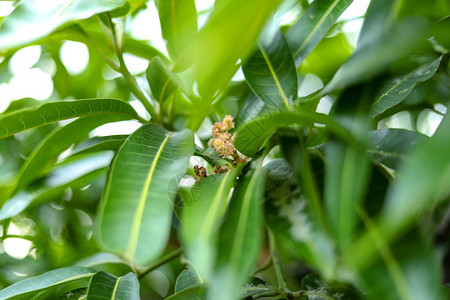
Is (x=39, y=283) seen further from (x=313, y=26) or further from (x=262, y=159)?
(x=313, y=26)

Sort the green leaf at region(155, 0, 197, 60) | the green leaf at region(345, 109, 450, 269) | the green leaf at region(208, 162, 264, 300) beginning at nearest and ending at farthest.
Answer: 1. the green leaf at region(345, 109, 450, 269)
2. the green leaf at region(208, 162, 264, 300)
3. the green leaf at region(155, 0, 197, 60)

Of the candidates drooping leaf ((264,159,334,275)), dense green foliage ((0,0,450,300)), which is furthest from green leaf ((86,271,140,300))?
drooping leaf ((264,159,334,275))

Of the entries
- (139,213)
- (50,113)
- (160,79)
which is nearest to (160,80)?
(160,79)

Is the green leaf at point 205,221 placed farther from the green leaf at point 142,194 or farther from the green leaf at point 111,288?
the green leaf at point 111,288

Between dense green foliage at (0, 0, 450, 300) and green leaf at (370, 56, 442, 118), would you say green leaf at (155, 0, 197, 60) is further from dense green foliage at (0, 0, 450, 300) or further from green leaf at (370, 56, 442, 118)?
green leaf at (370, 56, 442, 118)

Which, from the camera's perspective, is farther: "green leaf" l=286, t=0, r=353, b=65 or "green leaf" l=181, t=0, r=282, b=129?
"green leaf" l=286, t=0, r=353, b=65

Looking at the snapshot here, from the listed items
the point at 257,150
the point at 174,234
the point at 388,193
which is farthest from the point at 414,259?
the point at 174,234

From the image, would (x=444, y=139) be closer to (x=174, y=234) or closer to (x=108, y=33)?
(x=108, y=33)
